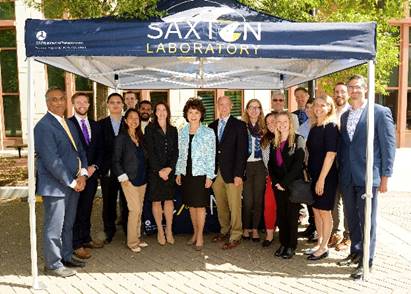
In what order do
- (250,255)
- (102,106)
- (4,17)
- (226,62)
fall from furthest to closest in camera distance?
(4,17), (102,106), (226,62), (250,255)

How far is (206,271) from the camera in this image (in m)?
4.75

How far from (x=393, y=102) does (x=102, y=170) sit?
13.4 m

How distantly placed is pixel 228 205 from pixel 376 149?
2.16 m

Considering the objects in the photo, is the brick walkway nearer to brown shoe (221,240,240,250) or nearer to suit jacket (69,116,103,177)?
brown shoe (221,240,240,250)

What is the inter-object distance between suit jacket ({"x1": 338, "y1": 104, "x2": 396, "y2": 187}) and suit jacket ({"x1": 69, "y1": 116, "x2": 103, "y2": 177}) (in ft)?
10.2

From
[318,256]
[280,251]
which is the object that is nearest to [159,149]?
[280,251]

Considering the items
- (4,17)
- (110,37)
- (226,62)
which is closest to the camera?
(110,37)

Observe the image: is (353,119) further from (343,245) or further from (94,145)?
(94,145)

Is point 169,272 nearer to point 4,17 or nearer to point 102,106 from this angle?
point 102,106

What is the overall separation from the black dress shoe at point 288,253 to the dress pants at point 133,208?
193 centimetres

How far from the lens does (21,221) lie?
6949 millimetres

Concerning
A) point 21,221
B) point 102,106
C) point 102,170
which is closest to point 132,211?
point 102,170

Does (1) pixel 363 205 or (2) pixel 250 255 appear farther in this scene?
(2) pixel 250 255

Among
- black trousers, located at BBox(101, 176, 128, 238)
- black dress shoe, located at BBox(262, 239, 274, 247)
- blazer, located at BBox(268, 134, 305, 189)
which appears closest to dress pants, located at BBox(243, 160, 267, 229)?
black dress shoe, located at BBox(262, 239, 274, 247)
